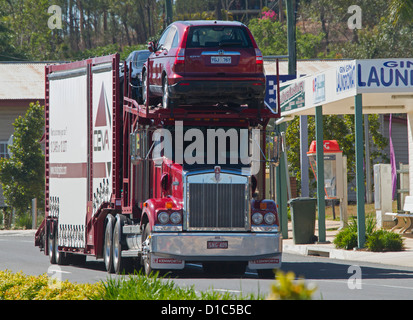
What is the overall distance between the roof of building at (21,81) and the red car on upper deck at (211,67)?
29844 mm

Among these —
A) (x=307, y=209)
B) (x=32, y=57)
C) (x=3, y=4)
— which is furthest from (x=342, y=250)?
(x=3, y=4)

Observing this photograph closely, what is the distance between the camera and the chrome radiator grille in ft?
51.7

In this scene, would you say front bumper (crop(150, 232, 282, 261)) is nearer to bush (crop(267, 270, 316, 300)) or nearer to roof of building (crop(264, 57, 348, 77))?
bush (crop(267, 270, 316, 300))

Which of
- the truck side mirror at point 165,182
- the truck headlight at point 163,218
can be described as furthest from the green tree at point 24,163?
the truck headlight at point 163,218

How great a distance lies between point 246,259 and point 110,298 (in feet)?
20.8

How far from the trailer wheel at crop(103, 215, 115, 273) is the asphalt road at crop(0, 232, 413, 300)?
0.23m

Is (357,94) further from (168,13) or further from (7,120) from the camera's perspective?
(7,120)

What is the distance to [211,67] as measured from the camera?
1636cm

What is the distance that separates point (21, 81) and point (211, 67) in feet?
113

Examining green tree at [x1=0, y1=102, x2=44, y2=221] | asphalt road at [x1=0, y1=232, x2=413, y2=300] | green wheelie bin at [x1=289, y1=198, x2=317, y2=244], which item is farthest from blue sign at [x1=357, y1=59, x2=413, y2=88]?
green tree at [x1=0, y1=102, x2=44, y2=221]

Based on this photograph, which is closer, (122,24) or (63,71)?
(63,71)

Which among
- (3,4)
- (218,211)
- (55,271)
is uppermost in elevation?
(3,4)
